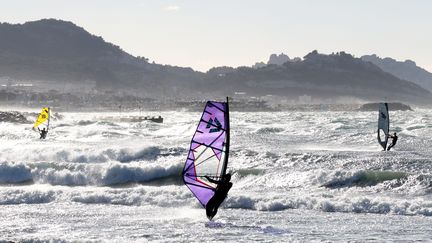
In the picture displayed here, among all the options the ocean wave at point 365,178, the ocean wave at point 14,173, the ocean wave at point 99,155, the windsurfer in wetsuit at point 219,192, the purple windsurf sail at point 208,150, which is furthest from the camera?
the ocean wave at point 99,155

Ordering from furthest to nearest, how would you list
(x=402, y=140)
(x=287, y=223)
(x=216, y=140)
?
(x=402, y=140) → (x=287, y=223) → (x=216, y=140)

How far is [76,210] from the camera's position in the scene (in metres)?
20.2

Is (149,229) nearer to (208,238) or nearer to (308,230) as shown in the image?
(208,238)

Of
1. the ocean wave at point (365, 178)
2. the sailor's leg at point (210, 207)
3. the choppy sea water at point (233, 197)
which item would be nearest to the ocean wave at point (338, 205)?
the choppy sea water at point (233, 197)

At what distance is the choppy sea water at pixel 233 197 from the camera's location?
16.7 m

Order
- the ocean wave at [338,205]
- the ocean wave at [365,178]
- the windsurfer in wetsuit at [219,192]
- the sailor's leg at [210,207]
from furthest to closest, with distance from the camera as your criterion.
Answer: the ocean wave at [365,178] < the ocean wave at [338,205] < the sailor's leg at [210,207] < the windsurfer in wetsuit at [219,192]

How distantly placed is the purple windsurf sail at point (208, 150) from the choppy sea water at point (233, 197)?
1117 millimetres

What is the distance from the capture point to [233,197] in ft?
69.8

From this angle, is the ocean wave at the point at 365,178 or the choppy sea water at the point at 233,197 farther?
the ocean wave at the point at 365,178

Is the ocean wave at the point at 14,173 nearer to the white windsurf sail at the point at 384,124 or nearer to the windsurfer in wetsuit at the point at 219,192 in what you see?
the windsurfer in wetsuit at the point at 219,192

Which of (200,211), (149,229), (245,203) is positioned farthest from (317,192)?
(149,229)

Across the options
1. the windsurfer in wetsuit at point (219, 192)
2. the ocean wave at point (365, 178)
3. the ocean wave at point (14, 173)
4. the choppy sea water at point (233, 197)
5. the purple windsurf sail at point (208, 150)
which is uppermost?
the purple windsurf sail at point (208, 150)

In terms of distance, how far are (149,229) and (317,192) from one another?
837 centimetres

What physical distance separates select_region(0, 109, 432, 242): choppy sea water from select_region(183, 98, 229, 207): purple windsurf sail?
112 centimetres
